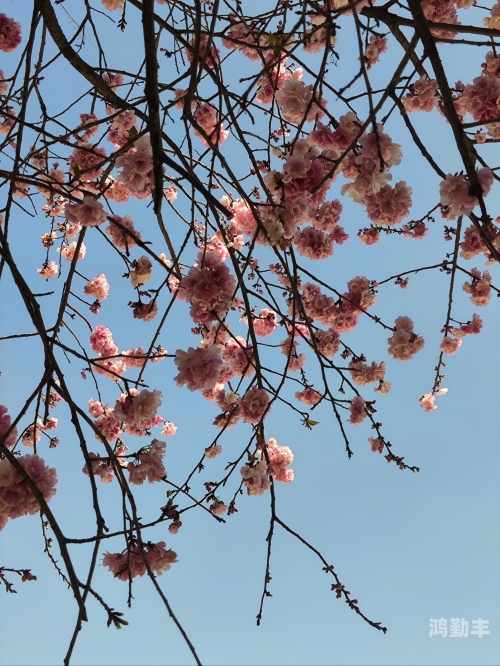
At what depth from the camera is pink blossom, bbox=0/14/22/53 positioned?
2846 mm

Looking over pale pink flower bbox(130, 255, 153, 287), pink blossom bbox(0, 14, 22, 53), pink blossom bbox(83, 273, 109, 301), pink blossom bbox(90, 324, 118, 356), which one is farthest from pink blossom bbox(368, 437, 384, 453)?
pink blossom bbox(0, 14, 22, 53)

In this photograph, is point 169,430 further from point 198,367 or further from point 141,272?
point 198,367

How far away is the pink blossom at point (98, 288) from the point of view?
11.0ft

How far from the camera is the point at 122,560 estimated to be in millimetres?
1703

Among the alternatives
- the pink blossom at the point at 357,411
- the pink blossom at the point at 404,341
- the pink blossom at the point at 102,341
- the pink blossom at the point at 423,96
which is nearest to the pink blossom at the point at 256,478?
the pink blossom at the point at 357,411

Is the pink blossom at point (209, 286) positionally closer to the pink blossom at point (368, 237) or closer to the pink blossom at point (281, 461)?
the pink blossom at point (281, 461)

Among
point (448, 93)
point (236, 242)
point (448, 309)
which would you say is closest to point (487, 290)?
point (448, 309)

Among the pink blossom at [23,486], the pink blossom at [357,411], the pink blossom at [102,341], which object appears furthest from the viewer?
the pink blossom at [102,341]

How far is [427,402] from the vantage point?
11.5ft

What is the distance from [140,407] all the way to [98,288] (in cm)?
181

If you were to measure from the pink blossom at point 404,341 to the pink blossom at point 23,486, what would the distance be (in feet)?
6.15

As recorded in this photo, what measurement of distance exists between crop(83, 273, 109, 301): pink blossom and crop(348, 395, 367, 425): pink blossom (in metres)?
1.91

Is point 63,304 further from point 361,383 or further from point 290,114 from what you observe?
point 361,383

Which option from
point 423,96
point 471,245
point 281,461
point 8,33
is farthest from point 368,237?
point 8,33
